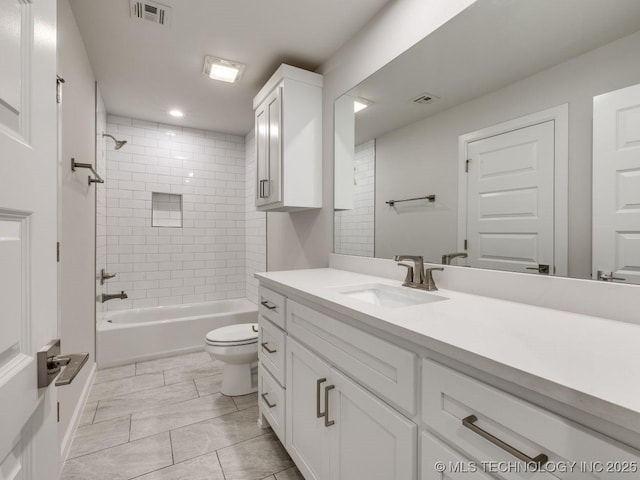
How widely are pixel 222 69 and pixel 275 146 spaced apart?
0.78m

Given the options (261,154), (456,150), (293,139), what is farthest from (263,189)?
(456,150)

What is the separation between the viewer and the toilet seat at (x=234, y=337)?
2.25 m

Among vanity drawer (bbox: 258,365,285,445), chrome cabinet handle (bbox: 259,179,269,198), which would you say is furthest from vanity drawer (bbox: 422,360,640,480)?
chrome cabinet handle (bbox: 259,179,269,198)

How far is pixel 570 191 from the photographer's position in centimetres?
102

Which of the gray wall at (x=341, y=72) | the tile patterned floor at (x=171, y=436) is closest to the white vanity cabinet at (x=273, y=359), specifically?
the tile patterned floor at (x=171, y=436)

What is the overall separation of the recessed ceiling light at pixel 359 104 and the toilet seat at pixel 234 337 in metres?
1.74

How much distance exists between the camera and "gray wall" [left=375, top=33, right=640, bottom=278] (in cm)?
98

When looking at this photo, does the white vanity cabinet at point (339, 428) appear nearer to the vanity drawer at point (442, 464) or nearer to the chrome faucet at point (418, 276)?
the vanity drawer at point (442, 464)

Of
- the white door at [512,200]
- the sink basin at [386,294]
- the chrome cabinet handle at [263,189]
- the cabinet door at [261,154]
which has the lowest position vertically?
the sink basin at [386,294]

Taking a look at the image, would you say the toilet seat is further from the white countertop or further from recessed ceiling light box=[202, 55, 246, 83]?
recessed ceiling light box=[202, 55, 246, 83]

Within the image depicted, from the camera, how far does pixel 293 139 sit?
221 cm

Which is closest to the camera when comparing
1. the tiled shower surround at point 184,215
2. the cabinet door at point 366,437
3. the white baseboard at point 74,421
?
the cabinet door at point 366,437

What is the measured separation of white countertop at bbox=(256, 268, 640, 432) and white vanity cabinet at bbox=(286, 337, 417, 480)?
0.25 meters

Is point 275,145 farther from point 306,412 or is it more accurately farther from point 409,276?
point 306,412
